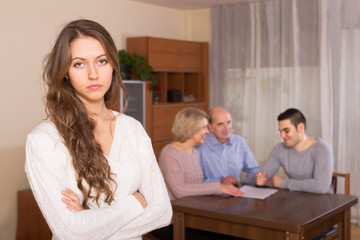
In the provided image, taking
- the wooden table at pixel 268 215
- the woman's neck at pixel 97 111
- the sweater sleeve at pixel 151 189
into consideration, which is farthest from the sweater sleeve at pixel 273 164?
the woman's neck at pixel 97 111

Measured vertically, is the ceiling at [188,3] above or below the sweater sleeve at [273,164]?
above

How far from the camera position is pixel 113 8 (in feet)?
19.8

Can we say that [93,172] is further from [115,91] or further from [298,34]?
[298,34]

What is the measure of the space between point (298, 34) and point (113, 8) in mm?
2286

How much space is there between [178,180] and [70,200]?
2.16 metres

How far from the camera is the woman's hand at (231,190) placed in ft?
11.5

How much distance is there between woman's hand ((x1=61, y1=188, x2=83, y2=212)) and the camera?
5.07 ft

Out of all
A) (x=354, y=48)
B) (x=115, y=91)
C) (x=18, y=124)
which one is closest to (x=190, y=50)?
(x=354, y=48)

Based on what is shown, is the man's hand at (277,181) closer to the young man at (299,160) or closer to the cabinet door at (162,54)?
the young man at (299,160)

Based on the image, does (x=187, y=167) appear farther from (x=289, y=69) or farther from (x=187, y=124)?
(x=289, y=69)

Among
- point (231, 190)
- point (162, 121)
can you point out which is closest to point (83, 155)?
point (231, 190)

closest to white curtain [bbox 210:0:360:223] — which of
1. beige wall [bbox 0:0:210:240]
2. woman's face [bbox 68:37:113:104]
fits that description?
beige wall [bbox 0:0:210:240]

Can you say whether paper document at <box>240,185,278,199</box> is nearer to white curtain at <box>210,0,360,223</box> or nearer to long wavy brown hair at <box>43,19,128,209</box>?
long wavy brown hair at <box>43,19,128,209</box>

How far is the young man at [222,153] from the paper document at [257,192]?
562mm
